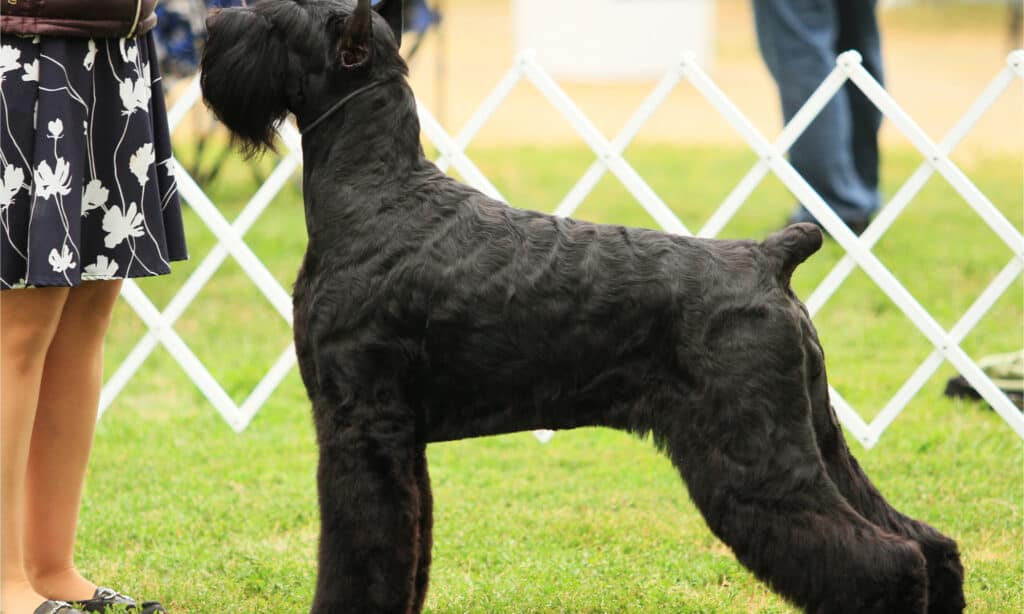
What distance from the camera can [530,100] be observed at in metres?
17.6

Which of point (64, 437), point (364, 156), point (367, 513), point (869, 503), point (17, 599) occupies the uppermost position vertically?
point (364, 156)

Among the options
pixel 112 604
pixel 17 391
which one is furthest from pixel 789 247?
pixel 112 604

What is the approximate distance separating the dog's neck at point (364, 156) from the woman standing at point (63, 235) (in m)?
0.57

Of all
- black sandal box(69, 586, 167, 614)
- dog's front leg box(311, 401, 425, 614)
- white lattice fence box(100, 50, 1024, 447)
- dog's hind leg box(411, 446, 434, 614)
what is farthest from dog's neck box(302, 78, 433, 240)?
white lattice fence box(100, 50, 1024, 447)

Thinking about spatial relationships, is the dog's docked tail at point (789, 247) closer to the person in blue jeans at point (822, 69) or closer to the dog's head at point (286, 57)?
the dog's head at point (286, 57)

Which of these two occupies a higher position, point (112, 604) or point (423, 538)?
point (423, 538)

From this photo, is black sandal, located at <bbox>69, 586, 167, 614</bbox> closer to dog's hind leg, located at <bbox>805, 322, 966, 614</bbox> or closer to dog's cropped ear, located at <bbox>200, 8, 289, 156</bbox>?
dog's cropped ear, located at <bbox>200, 8, 289, 156</bbox>

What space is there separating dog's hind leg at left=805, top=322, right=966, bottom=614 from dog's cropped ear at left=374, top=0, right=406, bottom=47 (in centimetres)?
120

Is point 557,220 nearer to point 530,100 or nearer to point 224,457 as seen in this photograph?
point 224,457

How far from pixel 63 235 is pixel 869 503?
2.07m

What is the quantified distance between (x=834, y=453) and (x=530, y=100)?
1479cm

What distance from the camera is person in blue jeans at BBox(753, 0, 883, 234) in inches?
295

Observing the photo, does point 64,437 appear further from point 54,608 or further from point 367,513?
point 367,513

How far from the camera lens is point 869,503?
10.4 ft
